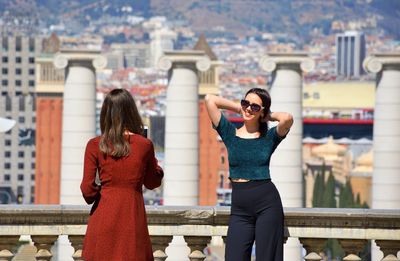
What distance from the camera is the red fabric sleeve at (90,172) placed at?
10.7m

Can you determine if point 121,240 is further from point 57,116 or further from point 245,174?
point 57,116

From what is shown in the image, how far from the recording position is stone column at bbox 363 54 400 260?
28.0m

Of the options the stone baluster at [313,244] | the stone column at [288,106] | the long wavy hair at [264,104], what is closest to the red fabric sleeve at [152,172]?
the long wavy hair at [264,104]

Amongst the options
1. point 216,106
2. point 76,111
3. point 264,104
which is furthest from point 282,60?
point 264,104

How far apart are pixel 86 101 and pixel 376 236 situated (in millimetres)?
17018

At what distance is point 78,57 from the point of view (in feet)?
95.1

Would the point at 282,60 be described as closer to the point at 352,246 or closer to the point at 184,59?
the point at 184,59

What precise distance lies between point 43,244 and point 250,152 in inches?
91.5

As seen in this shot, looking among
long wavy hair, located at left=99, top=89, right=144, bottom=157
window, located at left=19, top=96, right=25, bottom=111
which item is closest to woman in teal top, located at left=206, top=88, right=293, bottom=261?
long wavy hair, located at left=99, top=89, right=144, bottom=157

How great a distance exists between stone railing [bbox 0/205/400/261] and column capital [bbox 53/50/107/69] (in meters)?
16.0

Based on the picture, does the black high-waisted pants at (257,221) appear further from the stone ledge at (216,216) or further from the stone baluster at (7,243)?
the stone baluster at (7,243)

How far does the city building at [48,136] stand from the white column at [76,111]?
92422 mm

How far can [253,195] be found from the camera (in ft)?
37.0

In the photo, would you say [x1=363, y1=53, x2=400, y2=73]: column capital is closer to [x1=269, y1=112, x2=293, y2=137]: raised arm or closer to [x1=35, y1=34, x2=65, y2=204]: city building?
[x1=269, y1=112, x2=293, y2=137]: raised arm
